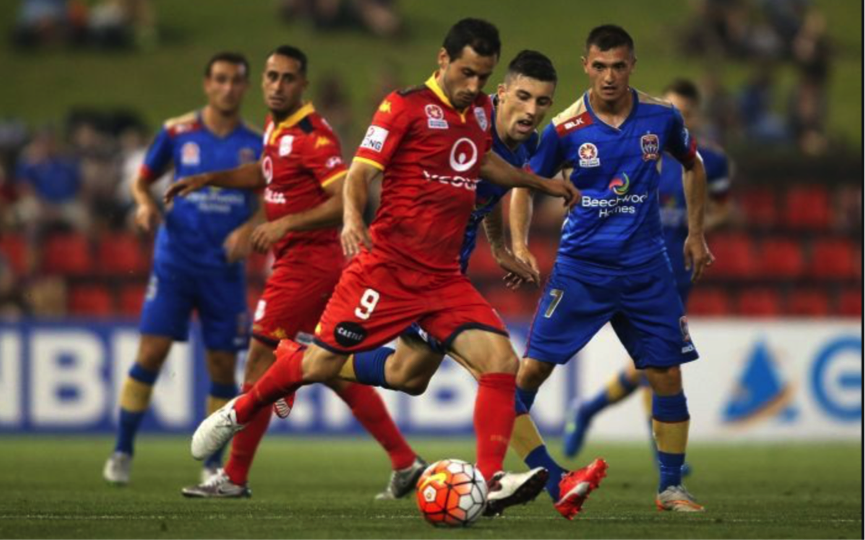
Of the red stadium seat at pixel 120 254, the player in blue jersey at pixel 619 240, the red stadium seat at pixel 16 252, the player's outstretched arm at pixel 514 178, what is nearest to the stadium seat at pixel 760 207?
the red stadium seat at pixel 120 254

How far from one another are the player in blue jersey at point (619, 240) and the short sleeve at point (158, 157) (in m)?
3.00

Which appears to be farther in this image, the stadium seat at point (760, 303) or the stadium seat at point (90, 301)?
the stadium seat at point (760, 303)

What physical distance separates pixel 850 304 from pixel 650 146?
34.2 feet

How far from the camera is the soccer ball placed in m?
7.12

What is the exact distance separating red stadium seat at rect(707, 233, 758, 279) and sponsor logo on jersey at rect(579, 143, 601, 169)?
10848 millimetres

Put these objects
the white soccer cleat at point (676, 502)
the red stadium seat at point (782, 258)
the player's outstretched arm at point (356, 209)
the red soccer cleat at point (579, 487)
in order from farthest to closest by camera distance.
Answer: the red stadium seat at point (782, 258) → the white soccer cleat at point (676, 502) → the red soccer cleat at point (579, 487) → the player's outstretched arm at point (356, 209)

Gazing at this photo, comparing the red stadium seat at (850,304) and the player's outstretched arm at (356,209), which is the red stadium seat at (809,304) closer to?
the red stadium seat at (850,304)

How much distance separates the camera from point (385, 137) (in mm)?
7516

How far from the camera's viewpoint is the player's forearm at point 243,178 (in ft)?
31.2

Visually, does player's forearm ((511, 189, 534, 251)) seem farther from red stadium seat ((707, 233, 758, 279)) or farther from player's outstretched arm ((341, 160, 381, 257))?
red stadium seat ((707, 233, 758, 279))

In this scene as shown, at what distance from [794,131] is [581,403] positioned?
12.4m

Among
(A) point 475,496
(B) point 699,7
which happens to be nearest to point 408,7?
(B) point 699,7

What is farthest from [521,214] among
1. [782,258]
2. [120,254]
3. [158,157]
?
[782,258]

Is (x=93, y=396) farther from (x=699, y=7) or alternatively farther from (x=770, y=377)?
(x=699, y=7)
